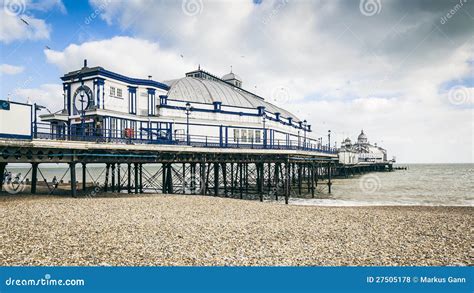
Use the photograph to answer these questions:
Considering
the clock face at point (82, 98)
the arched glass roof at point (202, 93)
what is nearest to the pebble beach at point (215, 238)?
the clock face at point (82, 98)

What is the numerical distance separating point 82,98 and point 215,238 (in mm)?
19631

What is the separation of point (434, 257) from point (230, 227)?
6.04m

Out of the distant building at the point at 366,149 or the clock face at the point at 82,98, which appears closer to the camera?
the clock face at the point at 82,98

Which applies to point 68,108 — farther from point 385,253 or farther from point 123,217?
point 385,253

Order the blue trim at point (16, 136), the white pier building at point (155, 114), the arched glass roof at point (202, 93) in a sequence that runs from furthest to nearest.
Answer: the arched glass roof at point (202, 93), the white pier building at point (155, 114), the blue trim at point (16, 136)

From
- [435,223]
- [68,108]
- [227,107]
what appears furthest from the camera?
[227,107]

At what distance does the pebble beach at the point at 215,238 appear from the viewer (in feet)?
24.0

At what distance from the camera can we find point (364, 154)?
358 feet

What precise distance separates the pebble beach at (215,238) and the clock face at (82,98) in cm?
1171

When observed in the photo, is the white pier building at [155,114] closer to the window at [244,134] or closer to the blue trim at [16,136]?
the window at [244,134]

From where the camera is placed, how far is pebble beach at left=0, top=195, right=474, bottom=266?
7328mm

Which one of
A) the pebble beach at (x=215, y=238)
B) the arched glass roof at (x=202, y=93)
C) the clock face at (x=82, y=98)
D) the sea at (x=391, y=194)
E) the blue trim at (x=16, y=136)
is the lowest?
the sea at (x=391, y=194)

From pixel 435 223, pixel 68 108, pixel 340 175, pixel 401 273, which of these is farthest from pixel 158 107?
pixel 340 175

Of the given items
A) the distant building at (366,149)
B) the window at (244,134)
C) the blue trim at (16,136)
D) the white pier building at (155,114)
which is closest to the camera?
the blue trim at (16,136)
